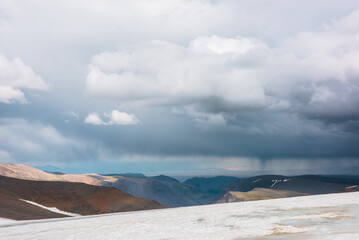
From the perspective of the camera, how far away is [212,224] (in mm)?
17984

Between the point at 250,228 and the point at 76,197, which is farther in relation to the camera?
the point at 76,197

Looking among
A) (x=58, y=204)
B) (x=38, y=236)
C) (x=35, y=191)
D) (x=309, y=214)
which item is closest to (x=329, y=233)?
(x=309, y=214)

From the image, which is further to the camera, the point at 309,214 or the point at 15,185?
the point at 15,185

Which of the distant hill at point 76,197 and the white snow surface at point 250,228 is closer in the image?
the white snow surface at point 250,228

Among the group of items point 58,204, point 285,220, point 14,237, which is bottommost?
point 58,204

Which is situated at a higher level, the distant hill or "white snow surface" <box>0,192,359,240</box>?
"white snow surface" <box>0,192,359,240</box>

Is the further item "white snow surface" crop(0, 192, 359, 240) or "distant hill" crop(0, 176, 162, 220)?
"distant hill" crop(0, 176, 162, 220)

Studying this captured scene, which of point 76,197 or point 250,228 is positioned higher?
point 250,228

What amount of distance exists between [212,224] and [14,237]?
1116cm

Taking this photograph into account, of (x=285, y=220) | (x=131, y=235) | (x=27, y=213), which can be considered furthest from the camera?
(x=27, y=213)

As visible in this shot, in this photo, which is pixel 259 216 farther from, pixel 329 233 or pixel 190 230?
pixel 329 233

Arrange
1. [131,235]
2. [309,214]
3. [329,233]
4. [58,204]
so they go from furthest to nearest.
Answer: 1. [58,204]
2. [309,214]
3. [131,235]
4. [329,233]

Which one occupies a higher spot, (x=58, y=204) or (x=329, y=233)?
(x=329, y=233)

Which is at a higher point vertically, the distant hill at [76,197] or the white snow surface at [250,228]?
the white snow surface at [250,228]
